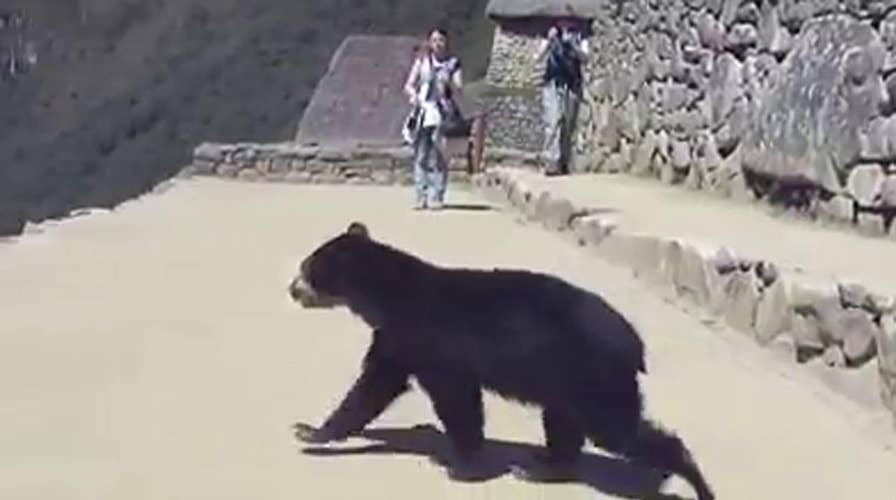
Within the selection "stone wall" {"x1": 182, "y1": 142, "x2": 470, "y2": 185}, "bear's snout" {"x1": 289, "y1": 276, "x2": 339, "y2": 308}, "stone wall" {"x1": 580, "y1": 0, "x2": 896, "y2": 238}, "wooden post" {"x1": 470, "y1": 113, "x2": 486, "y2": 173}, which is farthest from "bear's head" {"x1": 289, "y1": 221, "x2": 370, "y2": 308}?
"stone wall" {"x1": 182, "y1": 142, "x2": 470, "y2": 185}

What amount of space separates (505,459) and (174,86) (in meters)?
42.0

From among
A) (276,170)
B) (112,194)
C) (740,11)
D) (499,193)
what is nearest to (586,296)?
(740,11)

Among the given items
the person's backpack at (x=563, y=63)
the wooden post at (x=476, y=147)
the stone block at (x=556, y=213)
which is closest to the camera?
the stone block at (x=556, y=213)

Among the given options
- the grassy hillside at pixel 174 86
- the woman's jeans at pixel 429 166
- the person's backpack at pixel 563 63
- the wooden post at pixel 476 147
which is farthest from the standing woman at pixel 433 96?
the grassy hillside at pixel 174 86

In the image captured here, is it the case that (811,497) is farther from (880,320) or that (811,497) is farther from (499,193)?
(499,193)

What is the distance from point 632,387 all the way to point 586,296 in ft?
1.45

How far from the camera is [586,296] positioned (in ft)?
22.0

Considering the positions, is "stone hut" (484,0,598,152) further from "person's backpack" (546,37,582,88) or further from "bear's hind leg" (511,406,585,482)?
"bear's hind leg" (511,406,585,482)

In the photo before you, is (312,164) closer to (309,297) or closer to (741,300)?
(741,300)

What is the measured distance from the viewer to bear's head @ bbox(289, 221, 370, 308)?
7051mm

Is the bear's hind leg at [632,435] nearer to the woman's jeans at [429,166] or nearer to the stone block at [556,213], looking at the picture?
the stone block at [556,213]

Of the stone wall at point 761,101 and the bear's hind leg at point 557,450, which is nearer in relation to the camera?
the bear's hind leg at point 557,450

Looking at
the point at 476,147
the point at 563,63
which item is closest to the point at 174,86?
the point at 476,147

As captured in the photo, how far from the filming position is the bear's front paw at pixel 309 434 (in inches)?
293
